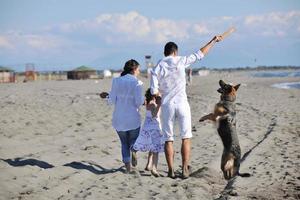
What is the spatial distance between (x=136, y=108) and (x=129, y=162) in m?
0.80

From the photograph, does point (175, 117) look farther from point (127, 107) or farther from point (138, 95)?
point (127, 107)

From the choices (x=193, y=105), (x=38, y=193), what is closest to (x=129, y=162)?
(x=38, y=193)

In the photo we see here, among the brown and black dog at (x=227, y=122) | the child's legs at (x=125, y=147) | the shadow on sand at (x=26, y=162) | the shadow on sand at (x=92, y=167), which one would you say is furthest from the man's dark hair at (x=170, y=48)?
the shadow on sand at (x=26, y=162)

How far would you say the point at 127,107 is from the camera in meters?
6.73

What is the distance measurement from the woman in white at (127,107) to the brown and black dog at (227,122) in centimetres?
116

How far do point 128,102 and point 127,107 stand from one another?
75mm

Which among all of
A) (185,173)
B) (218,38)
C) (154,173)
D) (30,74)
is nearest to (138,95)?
(154,173)

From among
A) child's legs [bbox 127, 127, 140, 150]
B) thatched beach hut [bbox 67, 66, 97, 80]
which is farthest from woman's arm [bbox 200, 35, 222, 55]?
thatched beach hut [bbox 67, 66, 97, 80]

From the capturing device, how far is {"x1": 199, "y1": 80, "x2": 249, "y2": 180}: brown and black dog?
5.99 m

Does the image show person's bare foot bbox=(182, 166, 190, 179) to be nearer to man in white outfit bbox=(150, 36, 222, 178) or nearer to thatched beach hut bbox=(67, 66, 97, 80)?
man in white outfit bbox=(150, 36, 222, 178)

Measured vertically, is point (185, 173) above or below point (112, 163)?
above

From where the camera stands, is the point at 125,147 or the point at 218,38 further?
the point at 125,147

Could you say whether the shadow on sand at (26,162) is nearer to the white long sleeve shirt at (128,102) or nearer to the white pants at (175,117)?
the white long sleeve shirt at (128,102)

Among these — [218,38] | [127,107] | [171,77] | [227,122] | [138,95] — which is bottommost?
[227,122]
